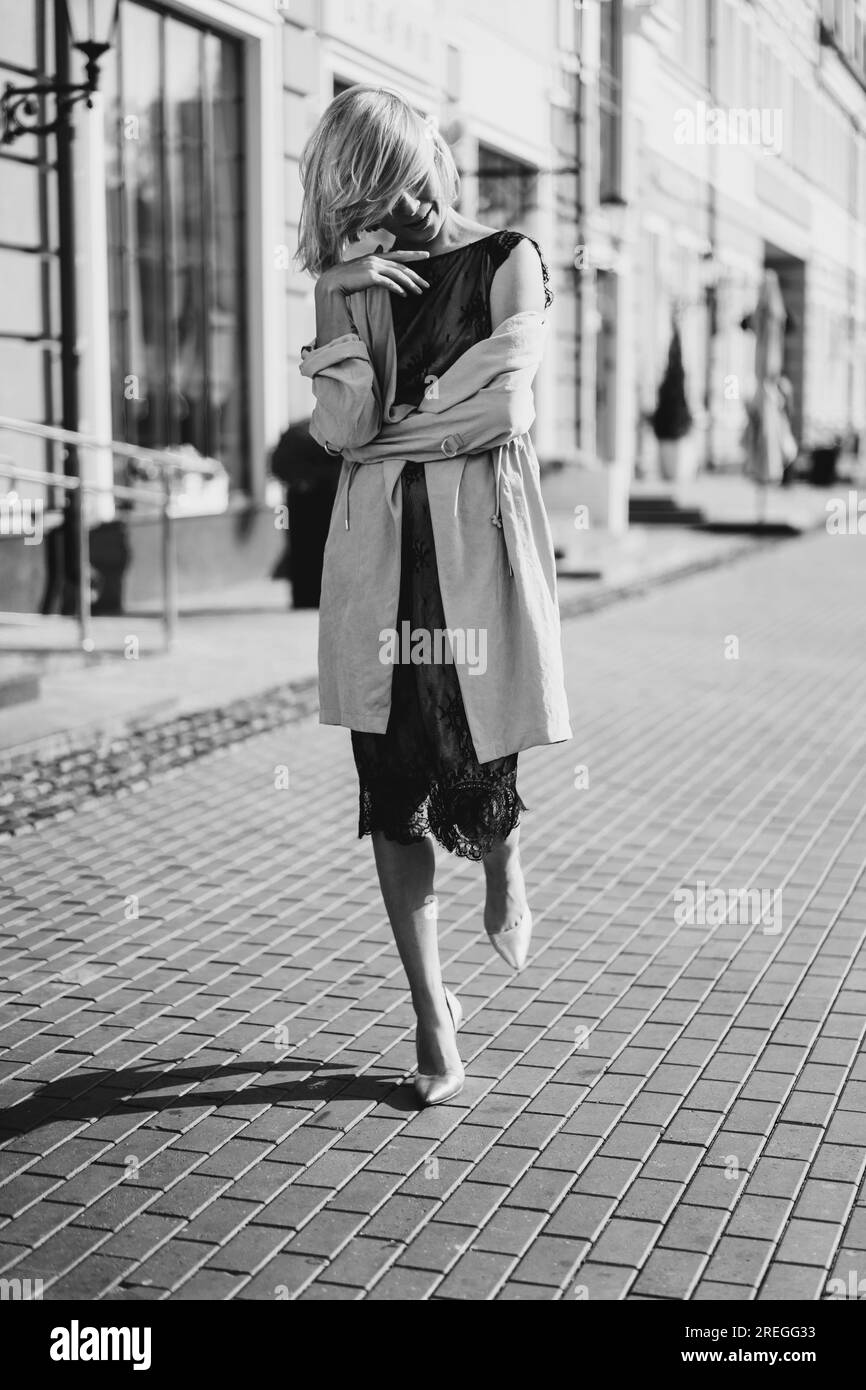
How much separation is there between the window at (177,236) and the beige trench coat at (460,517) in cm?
940

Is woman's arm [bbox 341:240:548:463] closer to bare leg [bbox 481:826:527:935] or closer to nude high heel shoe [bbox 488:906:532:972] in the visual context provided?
bare leg [bbox 481:826:527:935]

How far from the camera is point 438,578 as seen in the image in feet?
11.8

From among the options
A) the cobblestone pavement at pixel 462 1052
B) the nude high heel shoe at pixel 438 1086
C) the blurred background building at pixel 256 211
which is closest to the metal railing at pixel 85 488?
the blurred background building at pixel 256 211

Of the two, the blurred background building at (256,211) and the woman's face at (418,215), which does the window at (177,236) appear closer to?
the blurred background building at (256,211)

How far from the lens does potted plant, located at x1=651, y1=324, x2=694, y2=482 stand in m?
26.3

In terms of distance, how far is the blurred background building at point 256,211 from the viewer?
11.5 meters

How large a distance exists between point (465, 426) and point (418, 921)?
104 cm

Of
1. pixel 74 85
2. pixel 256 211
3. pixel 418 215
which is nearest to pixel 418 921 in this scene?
pixel 418 215

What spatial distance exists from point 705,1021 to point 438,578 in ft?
4.64

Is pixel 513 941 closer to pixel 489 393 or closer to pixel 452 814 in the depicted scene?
pixel 452 814

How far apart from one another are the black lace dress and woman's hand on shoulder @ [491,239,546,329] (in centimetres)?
2

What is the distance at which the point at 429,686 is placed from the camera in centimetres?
363
